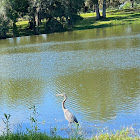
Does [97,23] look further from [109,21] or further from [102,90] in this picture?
[102,90]

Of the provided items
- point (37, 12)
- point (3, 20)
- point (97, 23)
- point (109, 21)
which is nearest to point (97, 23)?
point (97, 23)

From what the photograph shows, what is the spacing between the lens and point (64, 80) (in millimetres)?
17969

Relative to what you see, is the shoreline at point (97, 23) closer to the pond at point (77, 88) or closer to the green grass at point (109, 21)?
the green grass at point (109, 21)

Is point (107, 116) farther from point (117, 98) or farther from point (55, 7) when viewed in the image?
point (55, 7)

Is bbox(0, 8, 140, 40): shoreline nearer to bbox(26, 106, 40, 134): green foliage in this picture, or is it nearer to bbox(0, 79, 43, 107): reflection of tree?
bbox(0, 79, 43, 107): reflection of tree

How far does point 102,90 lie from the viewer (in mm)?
15141

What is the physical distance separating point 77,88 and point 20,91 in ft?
9.62

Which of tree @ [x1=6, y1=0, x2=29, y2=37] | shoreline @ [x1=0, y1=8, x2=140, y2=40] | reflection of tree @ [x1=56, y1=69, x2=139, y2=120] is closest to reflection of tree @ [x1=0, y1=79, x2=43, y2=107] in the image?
reflection of tree @ [x1=56, y1=69, x2=139, y2=120]

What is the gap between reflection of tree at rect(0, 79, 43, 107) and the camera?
14531mm

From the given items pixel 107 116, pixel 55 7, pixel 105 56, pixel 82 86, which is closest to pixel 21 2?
pixel 55 7

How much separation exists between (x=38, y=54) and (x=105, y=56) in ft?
23.9

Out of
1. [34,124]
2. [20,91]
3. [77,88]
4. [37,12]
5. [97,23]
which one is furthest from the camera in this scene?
[97,23]

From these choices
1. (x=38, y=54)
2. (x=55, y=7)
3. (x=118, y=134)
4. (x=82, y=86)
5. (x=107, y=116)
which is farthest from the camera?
(x=55, y=7)

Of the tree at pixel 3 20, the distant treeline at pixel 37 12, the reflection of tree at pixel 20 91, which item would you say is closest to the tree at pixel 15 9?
the distant treeline at pixel 37 12
